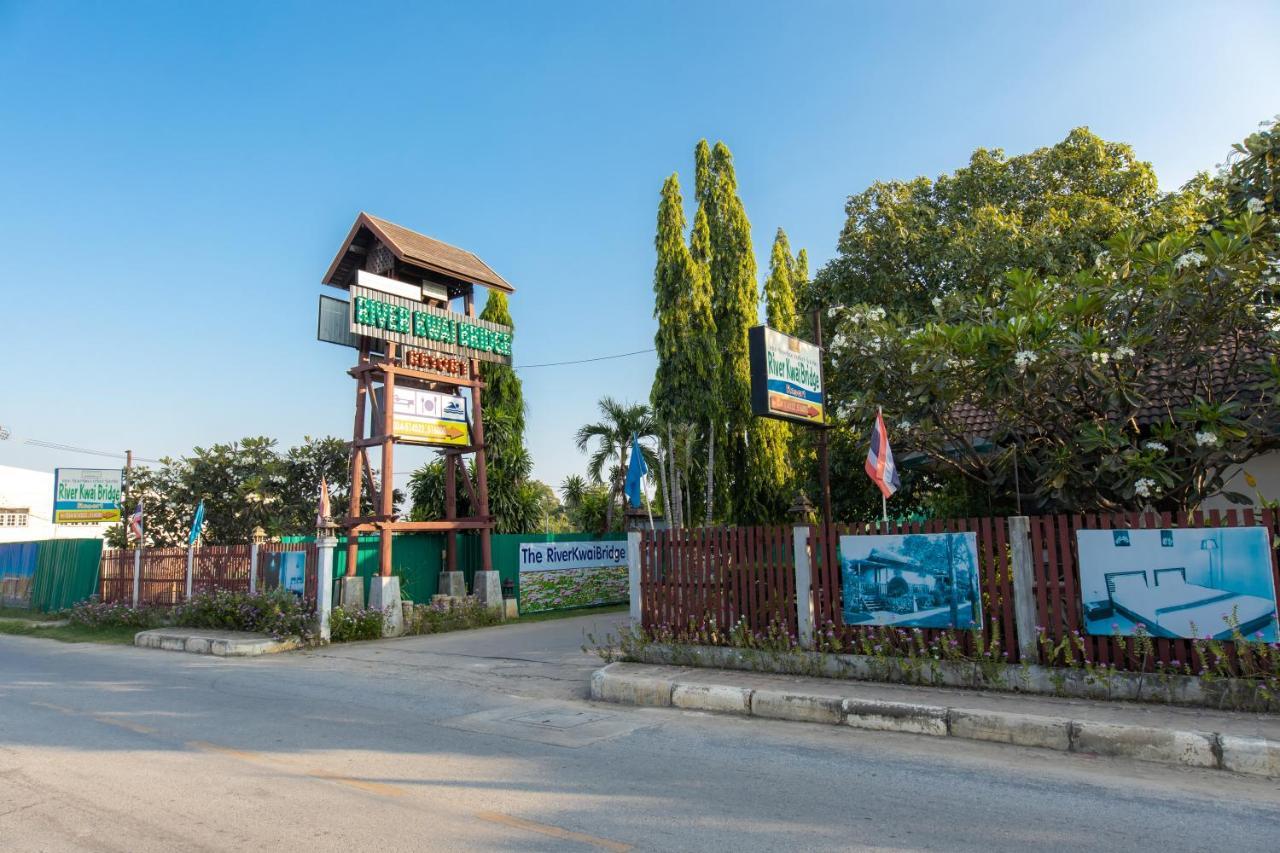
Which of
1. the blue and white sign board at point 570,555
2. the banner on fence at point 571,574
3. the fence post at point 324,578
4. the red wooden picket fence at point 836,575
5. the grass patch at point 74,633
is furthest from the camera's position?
the blue and white sign board at point 570,555

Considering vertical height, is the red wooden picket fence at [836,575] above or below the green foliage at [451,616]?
above

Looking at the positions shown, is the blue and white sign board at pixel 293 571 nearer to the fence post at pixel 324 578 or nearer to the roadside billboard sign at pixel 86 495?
the fence post at pixel 324 578

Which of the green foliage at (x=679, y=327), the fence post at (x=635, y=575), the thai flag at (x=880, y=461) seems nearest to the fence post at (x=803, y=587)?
the thai flag at (x=880, y=461)

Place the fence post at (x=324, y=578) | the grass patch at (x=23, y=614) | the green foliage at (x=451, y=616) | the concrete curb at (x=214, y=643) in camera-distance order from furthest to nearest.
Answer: the grass patch at (x=23, y=614) < the green foliage at (x=451, y=616) < the fence post at (x=324, y=578) < the concrete curb at (x=214, y=643)

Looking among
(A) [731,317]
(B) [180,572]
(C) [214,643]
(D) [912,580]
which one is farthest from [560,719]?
(A) [731,317]

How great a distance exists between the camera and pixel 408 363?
18.4 meters

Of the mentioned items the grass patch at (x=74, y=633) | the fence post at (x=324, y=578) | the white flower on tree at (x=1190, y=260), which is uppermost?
the white flower on tree at (x=1190, y=260)

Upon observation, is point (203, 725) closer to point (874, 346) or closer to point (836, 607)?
point (836, 607)

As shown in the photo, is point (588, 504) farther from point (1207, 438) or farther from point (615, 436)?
point (1207, 438)

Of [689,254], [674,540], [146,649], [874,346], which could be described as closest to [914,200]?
[689,254]

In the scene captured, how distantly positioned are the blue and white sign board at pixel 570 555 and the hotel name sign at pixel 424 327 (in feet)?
17.2

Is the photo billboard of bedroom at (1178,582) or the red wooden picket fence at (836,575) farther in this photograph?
the red wooden picket fence at (836,575)

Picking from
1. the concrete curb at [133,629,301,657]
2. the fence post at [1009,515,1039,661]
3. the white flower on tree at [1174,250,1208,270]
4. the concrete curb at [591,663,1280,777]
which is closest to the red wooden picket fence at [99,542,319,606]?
the concrete curb at [133,629,301,657]

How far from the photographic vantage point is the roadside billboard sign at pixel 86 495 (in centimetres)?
2547
